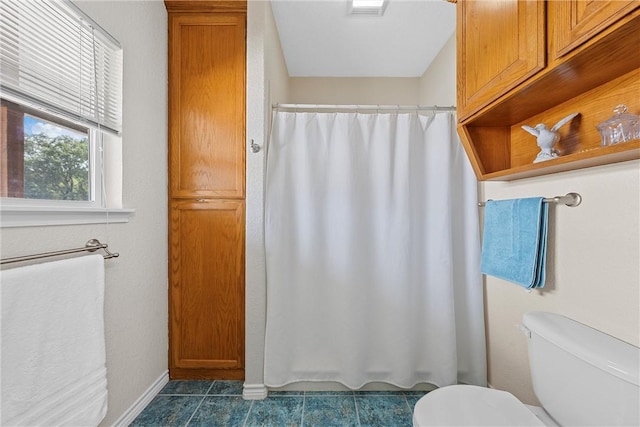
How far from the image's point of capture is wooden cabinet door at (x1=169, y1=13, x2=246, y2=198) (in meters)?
1.91

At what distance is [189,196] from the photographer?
1910 millimetres

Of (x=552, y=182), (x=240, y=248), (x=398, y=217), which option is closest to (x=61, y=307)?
(x=240, y=248)

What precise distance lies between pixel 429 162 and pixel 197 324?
183 centimetres

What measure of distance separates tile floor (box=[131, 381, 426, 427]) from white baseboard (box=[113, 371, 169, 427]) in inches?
1.0

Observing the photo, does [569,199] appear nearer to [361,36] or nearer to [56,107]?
[361,36]

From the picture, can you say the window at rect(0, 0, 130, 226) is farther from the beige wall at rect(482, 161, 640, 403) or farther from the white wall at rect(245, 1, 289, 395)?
the beige wall at rect(482, 161, 640, 403)

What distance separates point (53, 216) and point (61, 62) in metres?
0.62

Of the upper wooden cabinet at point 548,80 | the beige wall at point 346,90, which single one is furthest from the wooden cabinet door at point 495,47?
the beige wall at point 346,90

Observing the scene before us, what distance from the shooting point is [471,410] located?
103 cm

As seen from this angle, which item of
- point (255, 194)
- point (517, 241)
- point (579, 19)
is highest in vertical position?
point (579, 19)

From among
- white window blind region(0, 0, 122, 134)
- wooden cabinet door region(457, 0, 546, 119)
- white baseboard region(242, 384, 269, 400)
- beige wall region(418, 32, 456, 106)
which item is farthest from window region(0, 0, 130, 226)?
beige wall region(418, 32, 456, 106)

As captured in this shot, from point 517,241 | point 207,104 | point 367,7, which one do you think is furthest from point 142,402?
point 367,7

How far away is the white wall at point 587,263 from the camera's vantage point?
0.98 metres

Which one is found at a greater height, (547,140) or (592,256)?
(547,140)
